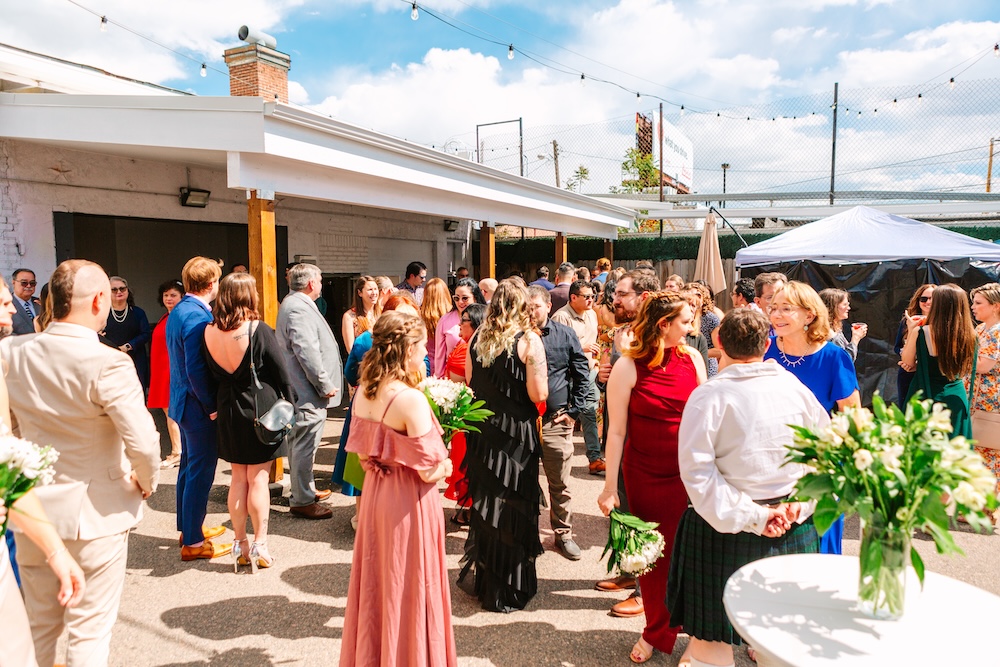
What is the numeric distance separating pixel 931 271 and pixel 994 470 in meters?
4.37

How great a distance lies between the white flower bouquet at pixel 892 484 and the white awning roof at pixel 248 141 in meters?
5.41

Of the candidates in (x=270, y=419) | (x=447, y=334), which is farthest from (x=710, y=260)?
(x=270, y=419)

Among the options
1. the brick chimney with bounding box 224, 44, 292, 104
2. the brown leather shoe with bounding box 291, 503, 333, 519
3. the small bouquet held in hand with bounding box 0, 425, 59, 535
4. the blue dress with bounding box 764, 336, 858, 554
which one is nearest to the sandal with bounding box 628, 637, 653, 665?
the blue dress with bounding box 764, 336, 858, 554

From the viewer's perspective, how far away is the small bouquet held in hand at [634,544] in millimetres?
2875

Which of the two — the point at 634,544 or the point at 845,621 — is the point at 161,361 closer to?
the point at 634,544

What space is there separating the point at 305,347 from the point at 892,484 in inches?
161

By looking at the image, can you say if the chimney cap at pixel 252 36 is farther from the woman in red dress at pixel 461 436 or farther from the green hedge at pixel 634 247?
the green hedge at pixel 634 247

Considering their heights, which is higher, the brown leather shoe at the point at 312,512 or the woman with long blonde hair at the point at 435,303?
the woman with long blonde hair at the point at 435,303

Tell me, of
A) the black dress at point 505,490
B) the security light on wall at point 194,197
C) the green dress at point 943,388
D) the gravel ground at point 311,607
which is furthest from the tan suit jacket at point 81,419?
the security light on wall at point 194,197

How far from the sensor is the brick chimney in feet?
24.2

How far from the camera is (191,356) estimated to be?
→ 13.5 feet

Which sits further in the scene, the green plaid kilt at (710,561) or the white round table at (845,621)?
the green plaid kilt at (710,561)

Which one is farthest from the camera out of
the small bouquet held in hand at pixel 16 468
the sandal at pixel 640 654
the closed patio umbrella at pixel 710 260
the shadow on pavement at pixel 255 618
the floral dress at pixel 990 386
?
→ the closed patio umbrella at pixel 710 260

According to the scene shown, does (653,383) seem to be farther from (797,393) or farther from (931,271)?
(931,271)
